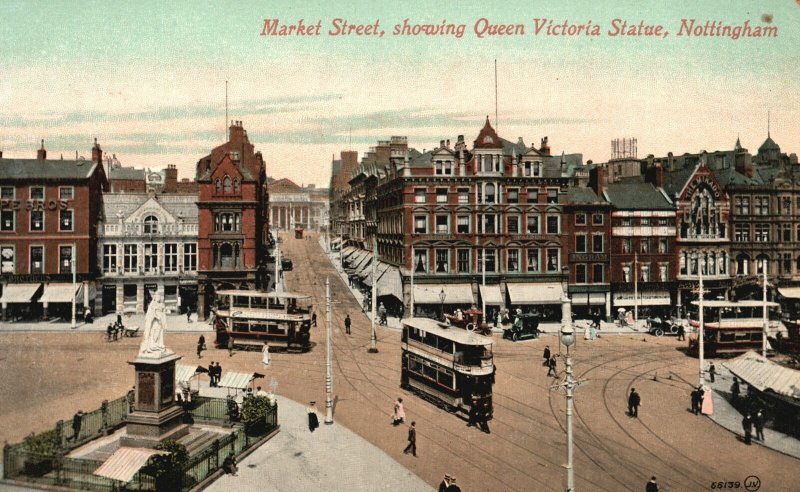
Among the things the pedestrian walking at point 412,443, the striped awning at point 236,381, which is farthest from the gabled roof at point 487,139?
the pedestrian walking at point 412,443

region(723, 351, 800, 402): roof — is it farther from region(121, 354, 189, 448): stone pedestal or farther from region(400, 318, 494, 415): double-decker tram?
region(121, 354, 189, 448): stone pedestal

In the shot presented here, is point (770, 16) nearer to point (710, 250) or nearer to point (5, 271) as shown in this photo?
point (710, 250)

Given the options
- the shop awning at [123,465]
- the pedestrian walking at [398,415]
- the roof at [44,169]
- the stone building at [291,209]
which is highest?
the stone building at [291,209]

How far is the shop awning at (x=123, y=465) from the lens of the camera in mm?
16797

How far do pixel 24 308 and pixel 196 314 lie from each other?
1347 cm

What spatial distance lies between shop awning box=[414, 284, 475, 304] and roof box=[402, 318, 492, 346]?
19918 millimetres

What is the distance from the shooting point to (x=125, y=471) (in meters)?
16.9

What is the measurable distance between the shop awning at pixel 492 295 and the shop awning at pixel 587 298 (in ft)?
21.7

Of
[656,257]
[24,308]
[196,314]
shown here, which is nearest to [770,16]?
[656,257]

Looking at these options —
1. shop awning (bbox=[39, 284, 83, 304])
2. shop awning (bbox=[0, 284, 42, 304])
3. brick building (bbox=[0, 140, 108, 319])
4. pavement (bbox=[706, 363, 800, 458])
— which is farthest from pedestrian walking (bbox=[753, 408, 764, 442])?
shop awning (bbox=[0, 284, 42, 304])

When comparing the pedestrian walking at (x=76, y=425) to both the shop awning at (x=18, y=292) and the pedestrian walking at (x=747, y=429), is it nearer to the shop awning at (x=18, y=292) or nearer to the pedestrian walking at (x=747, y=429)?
the pedestrian walking at (x=747, y=429)

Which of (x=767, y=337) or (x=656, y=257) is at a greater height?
(x=656, y=257)

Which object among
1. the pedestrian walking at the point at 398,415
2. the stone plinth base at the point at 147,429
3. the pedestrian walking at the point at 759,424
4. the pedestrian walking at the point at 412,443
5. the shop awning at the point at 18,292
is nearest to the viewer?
the stone plinth base at the point at 147,429

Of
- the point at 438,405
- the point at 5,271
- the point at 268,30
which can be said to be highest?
the point at 268,30
